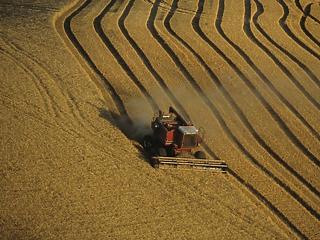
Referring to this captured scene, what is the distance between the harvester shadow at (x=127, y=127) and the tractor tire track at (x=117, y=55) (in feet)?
4.87

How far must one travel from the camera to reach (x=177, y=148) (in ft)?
56.2

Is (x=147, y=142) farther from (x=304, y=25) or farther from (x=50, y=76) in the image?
(x=304, y=25)

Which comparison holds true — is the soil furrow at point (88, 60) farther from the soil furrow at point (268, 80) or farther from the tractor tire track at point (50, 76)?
the soil furrow at point (268, 80)

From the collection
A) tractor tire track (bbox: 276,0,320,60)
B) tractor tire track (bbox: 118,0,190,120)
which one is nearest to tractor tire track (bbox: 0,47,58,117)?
tractor tire track (bbox: 118,0,190,120)

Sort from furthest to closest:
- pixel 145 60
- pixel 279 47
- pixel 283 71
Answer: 1. pixel 279 47
2. pixel 145 60
3. pixel 283 71

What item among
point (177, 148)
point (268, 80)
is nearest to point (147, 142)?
point (177, 148)

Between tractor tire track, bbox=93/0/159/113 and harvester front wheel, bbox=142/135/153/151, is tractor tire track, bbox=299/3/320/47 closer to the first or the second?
tractor tire track, bbox=93/0/159/113

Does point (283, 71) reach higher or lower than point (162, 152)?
higher

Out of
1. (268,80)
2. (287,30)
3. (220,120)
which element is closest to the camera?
(220,120)

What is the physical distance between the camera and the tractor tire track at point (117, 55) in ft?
71.7

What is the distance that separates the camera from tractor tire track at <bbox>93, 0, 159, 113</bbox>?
71.7ft

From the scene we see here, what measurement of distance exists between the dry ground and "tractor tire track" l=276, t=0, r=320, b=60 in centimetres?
12

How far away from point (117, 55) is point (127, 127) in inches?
280

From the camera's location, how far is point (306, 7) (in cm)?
3350
